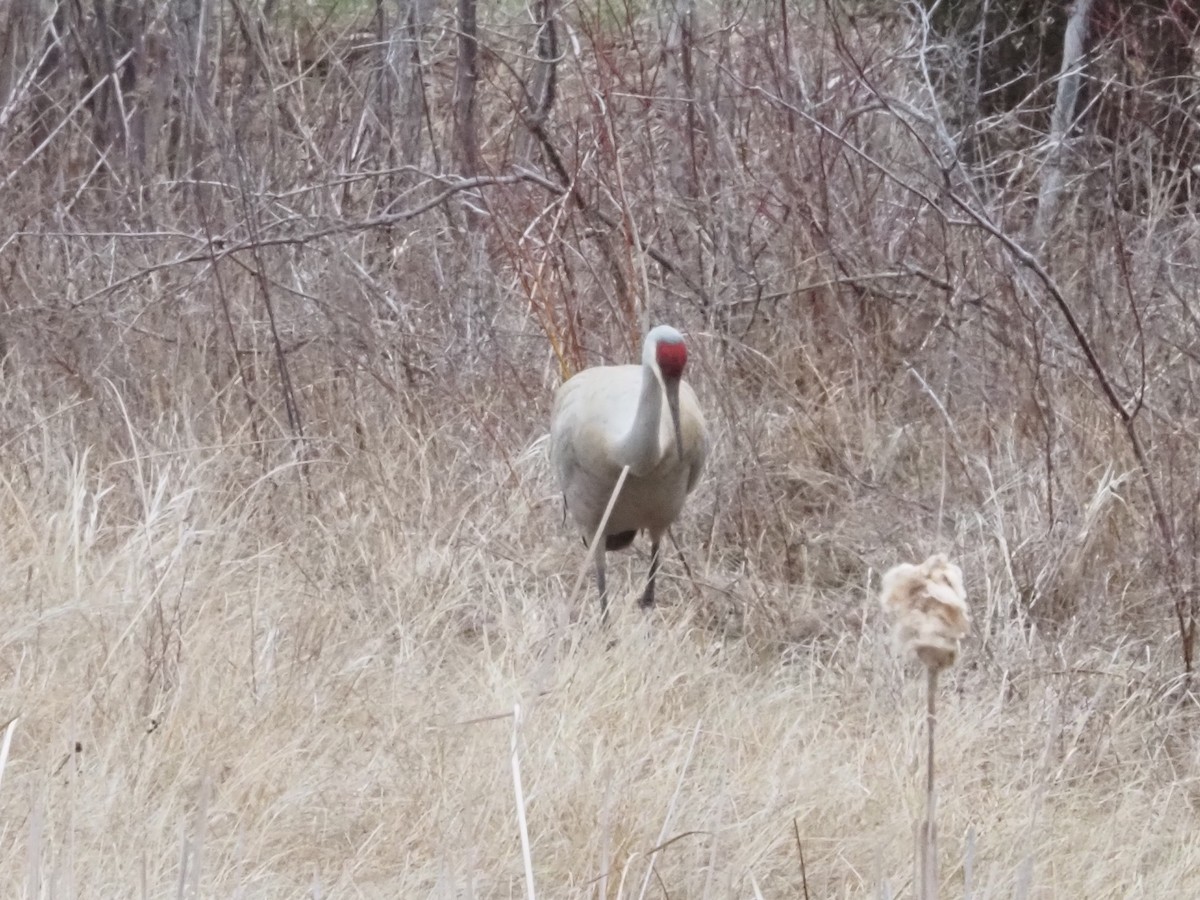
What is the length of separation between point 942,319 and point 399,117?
9.11ft

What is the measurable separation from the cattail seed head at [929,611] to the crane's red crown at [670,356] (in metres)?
2.66

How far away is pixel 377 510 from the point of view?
452 cm

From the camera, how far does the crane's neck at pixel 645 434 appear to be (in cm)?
394

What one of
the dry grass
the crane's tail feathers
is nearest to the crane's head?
the dry grass

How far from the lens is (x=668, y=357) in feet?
12.4

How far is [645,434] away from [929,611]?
295 cm

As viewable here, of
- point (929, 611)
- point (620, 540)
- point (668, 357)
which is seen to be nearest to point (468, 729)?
point (668, 357)

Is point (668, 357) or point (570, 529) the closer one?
point (668, 357)

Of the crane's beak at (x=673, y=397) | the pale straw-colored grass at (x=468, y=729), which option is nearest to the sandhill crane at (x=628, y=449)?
the crane's beak at (x=673, y=397)

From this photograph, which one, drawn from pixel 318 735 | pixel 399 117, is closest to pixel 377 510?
pixel 318 735

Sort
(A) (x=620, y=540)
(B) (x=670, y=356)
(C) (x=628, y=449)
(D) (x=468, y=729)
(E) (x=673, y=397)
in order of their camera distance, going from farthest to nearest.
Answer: (A) (x=620, y=540)
(C) (x=628, y=449)
(E) (x=673, y=397)
(B) (x=670, y=356)
(D) (x=468, y=729)

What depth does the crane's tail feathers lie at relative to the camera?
466 cm

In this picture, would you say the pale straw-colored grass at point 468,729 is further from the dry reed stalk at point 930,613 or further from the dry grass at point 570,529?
the dry reed stalk at point 930,613

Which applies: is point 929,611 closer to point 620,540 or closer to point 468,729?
point 468,729
